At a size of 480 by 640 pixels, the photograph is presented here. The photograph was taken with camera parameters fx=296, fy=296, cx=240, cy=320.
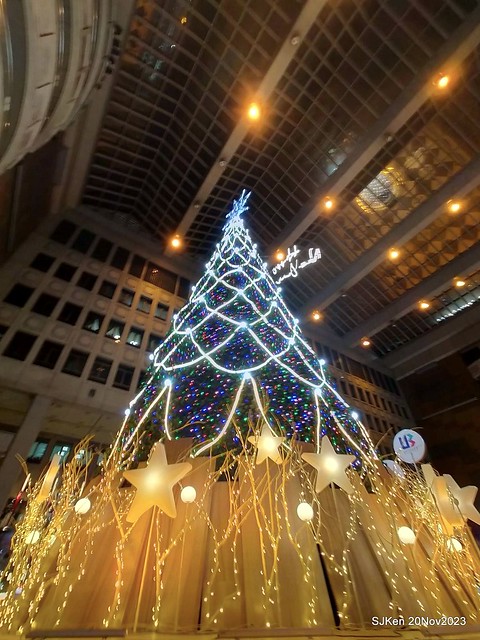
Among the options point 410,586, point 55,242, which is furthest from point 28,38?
point 55,242

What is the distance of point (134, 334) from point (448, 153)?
15943mm

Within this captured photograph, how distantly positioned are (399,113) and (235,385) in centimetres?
1381

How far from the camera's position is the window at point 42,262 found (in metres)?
12.1

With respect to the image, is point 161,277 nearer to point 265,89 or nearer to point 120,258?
point 120,258

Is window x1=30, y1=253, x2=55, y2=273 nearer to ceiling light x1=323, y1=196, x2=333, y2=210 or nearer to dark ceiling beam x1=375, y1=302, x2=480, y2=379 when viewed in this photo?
ceiling light x1=323, y1=196, x2=333, y2=210

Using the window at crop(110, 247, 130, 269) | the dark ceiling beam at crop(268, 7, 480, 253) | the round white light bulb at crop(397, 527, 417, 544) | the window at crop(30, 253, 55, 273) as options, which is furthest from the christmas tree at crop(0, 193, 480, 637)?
the dark ceiling beam at crop(268, 7, 480, 253)

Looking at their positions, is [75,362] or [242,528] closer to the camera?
[242,528]

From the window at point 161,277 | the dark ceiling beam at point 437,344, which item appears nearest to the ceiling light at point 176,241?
the window at point 161,277

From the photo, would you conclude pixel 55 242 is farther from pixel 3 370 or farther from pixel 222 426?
pixel 222 426

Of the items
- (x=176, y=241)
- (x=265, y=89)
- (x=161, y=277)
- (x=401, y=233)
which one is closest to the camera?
(x=265, y=89)

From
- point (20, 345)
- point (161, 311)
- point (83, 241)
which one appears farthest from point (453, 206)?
point (20, 345)

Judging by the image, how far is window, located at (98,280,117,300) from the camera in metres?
A: 13.1

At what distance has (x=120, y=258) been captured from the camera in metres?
15.0

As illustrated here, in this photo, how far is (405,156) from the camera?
13391 millimetres
